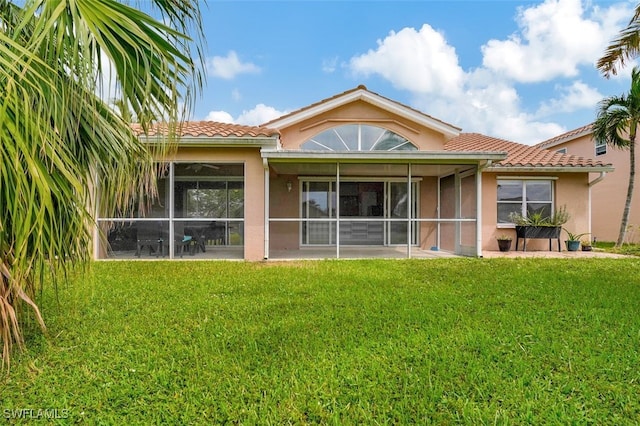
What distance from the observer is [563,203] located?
44.0ft

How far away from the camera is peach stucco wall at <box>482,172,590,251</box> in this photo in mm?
13367

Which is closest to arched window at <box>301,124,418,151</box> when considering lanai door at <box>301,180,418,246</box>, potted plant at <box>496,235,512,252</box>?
lanai door at <box>301,180,418,246</box>

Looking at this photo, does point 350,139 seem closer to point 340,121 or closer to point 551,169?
point 340,121

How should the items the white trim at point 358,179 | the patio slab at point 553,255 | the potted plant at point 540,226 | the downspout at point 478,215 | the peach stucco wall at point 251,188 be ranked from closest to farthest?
the peach stucco wall at point 251,188 < the downspout at point 478,215 < the patio slab at point 553,255 < the potted plant at point 540,226 < the white trim at point 358,179

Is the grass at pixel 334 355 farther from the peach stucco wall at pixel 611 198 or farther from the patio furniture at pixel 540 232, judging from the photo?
the peach stucco wall at pixel 611 198

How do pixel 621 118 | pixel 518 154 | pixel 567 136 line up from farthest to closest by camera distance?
A: pixel 567 136, pixel 518 154, pixel 621 118

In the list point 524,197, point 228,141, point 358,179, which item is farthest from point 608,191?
point 228,141

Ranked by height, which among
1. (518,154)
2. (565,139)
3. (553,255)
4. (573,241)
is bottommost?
(553,255)

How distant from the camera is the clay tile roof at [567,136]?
61.5ft

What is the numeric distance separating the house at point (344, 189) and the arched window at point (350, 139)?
40mm

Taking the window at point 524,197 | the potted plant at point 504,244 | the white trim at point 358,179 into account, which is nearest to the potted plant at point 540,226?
the window at point 524,197

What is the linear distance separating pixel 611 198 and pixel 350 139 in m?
15.1

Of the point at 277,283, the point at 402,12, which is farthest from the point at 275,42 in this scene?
the point at 277,283

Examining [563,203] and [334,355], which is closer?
[334,355]
